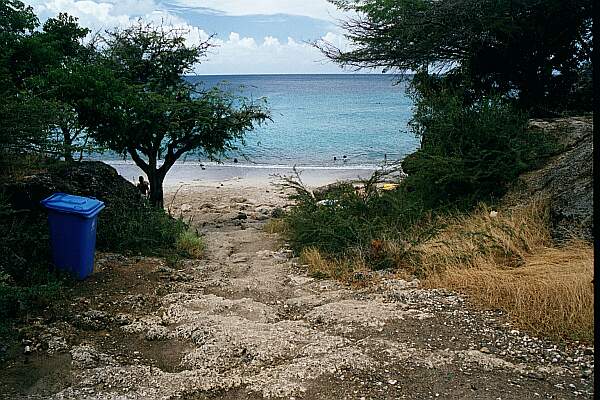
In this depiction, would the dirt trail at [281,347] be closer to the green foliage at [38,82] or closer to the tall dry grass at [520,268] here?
the tall dry grass at [520,268]

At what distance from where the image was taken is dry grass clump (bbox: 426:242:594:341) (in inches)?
199

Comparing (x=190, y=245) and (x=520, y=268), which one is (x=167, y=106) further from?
(x=520, y=268)

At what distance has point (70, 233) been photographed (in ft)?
22.1

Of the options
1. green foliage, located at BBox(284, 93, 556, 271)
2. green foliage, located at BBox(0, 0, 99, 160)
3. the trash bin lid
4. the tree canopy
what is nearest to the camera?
green foliage, located at BBox(0, 0, 99, 160)

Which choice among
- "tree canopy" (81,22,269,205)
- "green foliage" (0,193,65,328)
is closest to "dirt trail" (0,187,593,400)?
"green foliage" (0,193,65,328)

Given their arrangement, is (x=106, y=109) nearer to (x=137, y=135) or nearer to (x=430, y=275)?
(x=137, y=135)

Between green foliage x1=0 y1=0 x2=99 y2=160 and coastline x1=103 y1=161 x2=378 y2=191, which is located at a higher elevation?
green foliage x1=0 y1=0 x2=99 y2=160

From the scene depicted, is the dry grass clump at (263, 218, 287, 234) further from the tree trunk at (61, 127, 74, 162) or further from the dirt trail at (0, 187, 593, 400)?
the dirt trail at (0, 187, 593, 400)

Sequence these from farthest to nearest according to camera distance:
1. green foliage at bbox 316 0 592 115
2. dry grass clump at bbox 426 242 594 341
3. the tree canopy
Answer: the tree canopy, green foliage at bbox 316 0 592 115, dry grass clump at bbox 426 242 594 341

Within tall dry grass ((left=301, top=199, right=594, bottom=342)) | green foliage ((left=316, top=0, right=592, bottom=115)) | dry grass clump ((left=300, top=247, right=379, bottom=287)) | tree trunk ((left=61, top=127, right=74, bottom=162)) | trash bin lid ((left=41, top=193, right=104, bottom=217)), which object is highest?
green foliage ((left=316, top=0, right=592, bottom=115))

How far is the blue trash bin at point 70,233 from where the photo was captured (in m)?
6.70

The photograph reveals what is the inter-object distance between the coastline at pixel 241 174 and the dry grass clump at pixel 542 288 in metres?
16.2


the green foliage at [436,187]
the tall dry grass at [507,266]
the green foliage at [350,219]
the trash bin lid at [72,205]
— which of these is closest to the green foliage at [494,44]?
the green foliage at [436,187]

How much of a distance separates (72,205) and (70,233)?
29 cm
